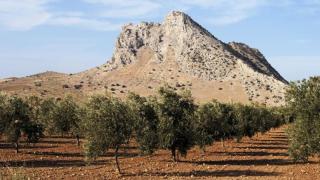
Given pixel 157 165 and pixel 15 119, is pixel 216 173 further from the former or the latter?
pixel 15 119

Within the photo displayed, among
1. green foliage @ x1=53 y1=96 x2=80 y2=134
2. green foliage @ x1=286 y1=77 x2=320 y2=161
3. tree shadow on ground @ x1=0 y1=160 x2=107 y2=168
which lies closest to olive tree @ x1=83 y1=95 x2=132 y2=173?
tree shadow on ground @ x1=0 y1=160 x2=107 y2=168

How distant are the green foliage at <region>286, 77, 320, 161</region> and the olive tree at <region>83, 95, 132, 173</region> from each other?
1540 centimetres

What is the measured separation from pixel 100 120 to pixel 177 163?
13.6 m

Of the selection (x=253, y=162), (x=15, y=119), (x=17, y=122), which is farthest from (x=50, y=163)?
(x=253, y=162)

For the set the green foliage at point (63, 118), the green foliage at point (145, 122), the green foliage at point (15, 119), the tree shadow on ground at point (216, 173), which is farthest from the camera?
the green foliage at point (63, 118)

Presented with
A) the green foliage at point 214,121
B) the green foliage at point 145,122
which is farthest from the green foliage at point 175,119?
the green foliage at point 214,121

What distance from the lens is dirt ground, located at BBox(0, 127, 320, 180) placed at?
4597cm

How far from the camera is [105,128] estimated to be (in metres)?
46.1

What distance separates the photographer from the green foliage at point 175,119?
5622cm

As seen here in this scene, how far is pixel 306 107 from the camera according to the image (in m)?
44.2

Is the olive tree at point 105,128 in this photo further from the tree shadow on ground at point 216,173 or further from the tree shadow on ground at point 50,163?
the tree shadow on ground at point 50,163

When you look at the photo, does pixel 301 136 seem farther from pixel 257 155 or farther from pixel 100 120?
pixel 257 155

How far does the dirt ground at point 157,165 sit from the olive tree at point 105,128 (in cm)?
252

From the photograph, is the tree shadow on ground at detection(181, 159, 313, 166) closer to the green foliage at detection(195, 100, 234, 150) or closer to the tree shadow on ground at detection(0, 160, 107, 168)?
the tree shadow on ground at detection(0, 160, 107, 168)
